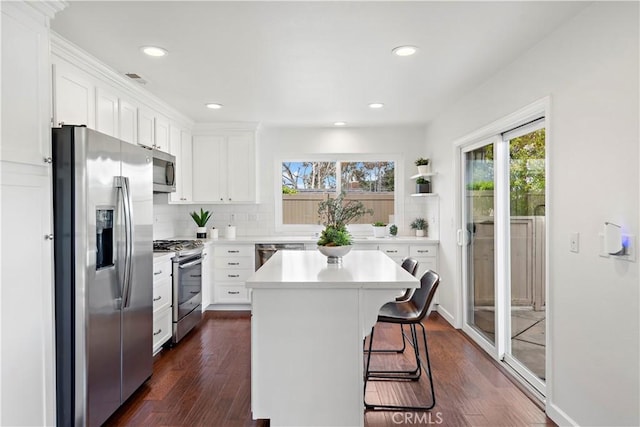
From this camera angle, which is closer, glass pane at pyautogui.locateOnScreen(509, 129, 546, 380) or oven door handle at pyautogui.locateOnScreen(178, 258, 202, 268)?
glass pane at pyautogui.locateOnScreen(509, 129, 546, 380)

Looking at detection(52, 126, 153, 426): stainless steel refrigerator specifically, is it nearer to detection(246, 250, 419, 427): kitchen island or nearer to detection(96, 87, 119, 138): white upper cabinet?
detection(96, 87, 119, 138): white upper cabinet

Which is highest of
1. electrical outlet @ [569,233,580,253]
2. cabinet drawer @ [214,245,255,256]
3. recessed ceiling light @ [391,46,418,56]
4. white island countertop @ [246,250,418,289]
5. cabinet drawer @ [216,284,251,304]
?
recessed ceiling light @ [391,46,418,56]

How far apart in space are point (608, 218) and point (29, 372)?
2.98 meters

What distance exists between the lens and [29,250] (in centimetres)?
190

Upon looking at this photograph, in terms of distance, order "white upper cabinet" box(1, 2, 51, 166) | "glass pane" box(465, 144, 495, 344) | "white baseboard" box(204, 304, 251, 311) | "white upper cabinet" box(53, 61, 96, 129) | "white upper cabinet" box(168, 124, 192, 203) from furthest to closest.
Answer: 1. "white baseboard" box(204, 304, 251, 311)
2. "white upper cabinet" box(168, 124, 192, 203)
3. "glass pane" box(465, 144, 495, 344)
4. "white upper cabinet" box(53, 61, 96, 129)
5. "white upper cabinet" box(1, 2, 51, 166)

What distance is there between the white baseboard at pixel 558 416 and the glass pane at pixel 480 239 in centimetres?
107

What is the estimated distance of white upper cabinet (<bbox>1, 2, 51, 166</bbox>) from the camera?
1784 millimetres

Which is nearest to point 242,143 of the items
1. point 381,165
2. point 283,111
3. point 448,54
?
point 283,111

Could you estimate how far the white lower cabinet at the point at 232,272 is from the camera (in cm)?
496

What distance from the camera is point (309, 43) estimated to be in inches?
103

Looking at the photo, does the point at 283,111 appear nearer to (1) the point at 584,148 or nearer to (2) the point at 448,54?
(2) the point at 448,54

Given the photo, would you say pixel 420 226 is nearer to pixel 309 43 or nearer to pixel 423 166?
pixel 423 166

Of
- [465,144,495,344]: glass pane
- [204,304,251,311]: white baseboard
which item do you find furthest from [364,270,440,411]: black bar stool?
[204,304,251,311]: white baseboard

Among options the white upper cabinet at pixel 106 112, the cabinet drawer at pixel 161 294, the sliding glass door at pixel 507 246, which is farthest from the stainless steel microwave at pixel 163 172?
the sliding glass door at pixel 507 246
